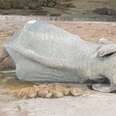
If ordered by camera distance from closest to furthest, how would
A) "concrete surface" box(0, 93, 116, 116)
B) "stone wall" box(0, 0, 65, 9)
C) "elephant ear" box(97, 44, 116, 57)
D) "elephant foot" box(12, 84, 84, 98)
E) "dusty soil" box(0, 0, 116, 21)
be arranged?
"concrete surface" box(0, 93, 116, 116) < "elephant foot" box(12, 84, 84, 98) < "elephant ear" box(97, 44, 116, 57) < "dusty soil" box(0, 0, 116, 21) < "stone wall" box(0, 0, 65, 9)

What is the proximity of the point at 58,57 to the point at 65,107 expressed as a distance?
76cm

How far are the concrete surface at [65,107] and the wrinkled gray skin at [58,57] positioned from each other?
1.00 ft

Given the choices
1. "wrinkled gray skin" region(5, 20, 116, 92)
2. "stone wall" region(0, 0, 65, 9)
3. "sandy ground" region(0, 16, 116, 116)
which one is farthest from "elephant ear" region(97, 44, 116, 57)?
"stone wall" region(0, 0, 65, 9)

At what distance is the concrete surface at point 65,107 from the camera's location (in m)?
4.27

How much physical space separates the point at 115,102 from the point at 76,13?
490 centimetres

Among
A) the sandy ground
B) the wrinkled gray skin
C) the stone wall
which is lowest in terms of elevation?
the stone wall

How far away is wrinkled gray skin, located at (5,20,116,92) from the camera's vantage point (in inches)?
193

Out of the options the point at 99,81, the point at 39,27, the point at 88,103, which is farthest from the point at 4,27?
the point at 88,103

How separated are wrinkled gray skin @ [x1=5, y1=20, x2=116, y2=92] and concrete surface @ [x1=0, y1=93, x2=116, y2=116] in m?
0.31

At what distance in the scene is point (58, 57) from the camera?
5.07 meters

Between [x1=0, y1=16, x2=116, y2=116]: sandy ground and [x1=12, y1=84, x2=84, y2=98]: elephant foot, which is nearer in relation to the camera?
[x1=0, y1=16, x2=116, y2=116]: sandy ground

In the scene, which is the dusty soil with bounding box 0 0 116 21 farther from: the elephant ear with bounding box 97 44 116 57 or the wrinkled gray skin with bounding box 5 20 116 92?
the elephant ear with bounding box 97 44 116 57

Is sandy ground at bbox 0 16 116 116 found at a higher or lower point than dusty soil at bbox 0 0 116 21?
higher

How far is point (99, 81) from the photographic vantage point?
16.4ft
